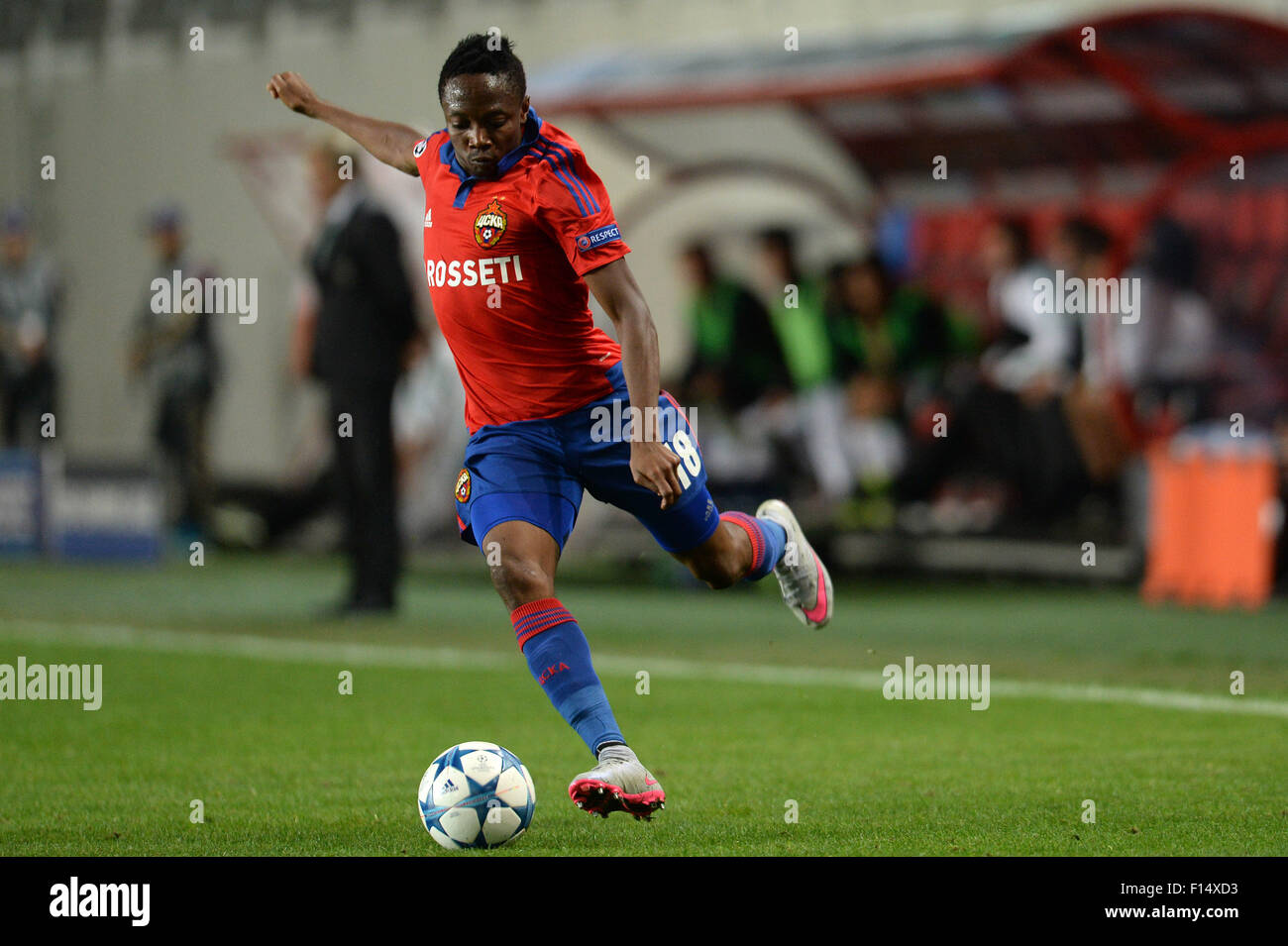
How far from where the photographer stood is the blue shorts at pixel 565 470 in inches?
252

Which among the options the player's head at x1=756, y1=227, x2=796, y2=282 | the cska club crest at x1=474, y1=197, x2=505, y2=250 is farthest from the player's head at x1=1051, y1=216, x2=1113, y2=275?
the cska club crest at x1=474, y1=197, x2=505, y2=250

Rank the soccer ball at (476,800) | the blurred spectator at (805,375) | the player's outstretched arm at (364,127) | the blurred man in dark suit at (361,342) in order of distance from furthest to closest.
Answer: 1. the blurred spectator at (805,375)
2. the blurred man in dark suit at (361,342)
3. the player's outstretched arm at (364,127)
4. the soccer ball at (476,800)

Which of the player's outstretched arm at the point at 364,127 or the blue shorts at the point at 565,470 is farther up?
the player's outstretched arm at the point at 364,127

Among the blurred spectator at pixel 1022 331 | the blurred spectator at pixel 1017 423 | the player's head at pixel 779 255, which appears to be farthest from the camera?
the player's head at pixel 779 255

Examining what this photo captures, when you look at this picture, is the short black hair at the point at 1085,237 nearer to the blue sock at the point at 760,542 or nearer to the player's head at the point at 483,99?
the blue sock at the point at 760,542

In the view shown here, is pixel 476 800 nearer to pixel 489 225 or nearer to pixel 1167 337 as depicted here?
pixel 489 225

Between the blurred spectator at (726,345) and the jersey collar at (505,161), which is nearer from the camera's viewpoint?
the jersey collar at (505,161)

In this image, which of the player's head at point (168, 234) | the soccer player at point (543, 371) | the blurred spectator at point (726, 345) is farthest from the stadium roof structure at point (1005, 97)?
the soccer player at point (543, 371)

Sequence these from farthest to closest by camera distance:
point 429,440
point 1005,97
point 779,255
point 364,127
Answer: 1. point 429,440
2. point 779,255
3. point 1005,97
4. point 364,127

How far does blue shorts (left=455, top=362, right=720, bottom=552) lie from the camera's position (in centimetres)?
641

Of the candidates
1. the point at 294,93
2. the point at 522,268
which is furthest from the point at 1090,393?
the point at 522,268

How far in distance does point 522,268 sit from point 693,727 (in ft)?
8.84

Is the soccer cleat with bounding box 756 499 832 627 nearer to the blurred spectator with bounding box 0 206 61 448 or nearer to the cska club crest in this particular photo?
the cska club crest

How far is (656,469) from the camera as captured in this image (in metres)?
5.95
